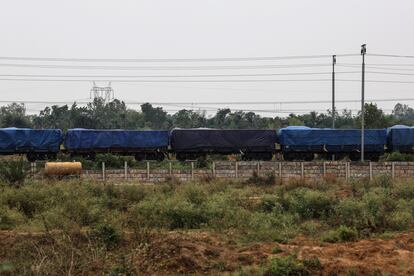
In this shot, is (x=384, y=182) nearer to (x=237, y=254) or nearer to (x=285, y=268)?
(x=237, y=254)

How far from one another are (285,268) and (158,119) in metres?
76.9

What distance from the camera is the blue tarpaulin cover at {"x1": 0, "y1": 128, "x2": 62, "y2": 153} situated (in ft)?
115

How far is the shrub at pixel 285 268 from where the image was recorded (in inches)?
358

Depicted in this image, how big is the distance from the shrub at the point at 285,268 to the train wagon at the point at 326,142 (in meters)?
27.5

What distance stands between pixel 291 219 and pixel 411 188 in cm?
727

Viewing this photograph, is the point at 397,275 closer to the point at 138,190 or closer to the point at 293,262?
the point at 293,262

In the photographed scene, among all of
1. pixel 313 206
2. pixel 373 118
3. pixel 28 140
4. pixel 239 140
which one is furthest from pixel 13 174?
pixel 373 118

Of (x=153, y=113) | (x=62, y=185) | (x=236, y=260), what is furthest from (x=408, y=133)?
(x=153, y=113)

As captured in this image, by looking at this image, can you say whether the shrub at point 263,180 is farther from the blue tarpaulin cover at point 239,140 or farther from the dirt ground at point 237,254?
the dirt ground at point 237,254

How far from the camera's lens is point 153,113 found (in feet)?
285

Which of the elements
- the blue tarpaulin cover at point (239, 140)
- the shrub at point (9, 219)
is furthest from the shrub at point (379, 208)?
the blue tarpaulin cover at point (239, 140)

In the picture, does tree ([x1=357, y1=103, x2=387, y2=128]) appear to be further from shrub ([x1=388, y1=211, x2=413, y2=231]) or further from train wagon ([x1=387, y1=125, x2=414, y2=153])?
shrub ([x1=388, y1=211, x2=413, y2=231])

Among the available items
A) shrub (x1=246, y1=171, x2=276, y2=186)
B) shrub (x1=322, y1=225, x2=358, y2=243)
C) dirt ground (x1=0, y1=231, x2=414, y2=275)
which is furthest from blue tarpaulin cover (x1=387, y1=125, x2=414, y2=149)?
dirt ground (x1=0, y1=231, x2=414, y2=275)

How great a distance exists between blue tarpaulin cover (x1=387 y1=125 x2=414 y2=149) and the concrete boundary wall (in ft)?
25.2
